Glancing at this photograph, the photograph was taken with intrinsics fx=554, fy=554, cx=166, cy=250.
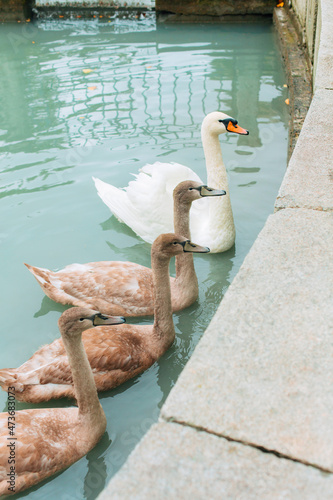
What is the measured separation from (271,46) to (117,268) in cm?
823

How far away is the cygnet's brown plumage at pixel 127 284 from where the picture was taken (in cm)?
454

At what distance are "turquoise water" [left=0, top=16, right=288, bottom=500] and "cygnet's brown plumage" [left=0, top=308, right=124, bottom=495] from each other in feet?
0.43

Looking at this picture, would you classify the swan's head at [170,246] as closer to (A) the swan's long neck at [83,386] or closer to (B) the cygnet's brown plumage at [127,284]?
(B) the cygnet's brown plumage at [127,284]

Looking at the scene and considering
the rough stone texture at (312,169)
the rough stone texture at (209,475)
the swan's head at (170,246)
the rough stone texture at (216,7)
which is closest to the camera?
the rough stone texture at (209,475)

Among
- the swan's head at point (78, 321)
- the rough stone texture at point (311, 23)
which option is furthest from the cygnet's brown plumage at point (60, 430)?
the rough stone texture at point (311, 23)

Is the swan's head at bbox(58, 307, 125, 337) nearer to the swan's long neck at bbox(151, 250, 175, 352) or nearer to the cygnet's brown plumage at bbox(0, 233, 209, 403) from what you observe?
the cygnet's brown plumage at bbox(0, 233, 209, 403)

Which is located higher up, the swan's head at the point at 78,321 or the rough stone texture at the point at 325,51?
the rough stone texture at the point at 325,51

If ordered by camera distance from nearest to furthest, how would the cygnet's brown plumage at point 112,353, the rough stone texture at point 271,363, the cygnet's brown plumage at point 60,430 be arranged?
the rough stone texture at point 271,363 → the cygnet's brown plumage at point 60,430 → the cygnet's brown plumage at point 112,353

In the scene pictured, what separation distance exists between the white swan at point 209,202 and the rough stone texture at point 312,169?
0.97 m

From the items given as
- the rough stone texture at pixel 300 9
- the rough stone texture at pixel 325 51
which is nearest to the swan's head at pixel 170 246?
the rough stone texture at pixel 325 51

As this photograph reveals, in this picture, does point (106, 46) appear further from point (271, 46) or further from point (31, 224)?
point (31, 224)

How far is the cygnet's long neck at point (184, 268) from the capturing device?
Result: 14.9 feet

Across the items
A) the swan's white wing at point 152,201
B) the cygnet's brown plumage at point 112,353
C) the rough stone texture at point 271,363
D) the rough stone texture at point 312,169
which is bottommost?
the cygnet's brown plumage at point 112,353

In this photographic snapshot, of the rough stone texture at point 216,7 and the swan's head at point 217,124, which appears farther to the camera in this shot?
the rough stone texture at point 216,7
